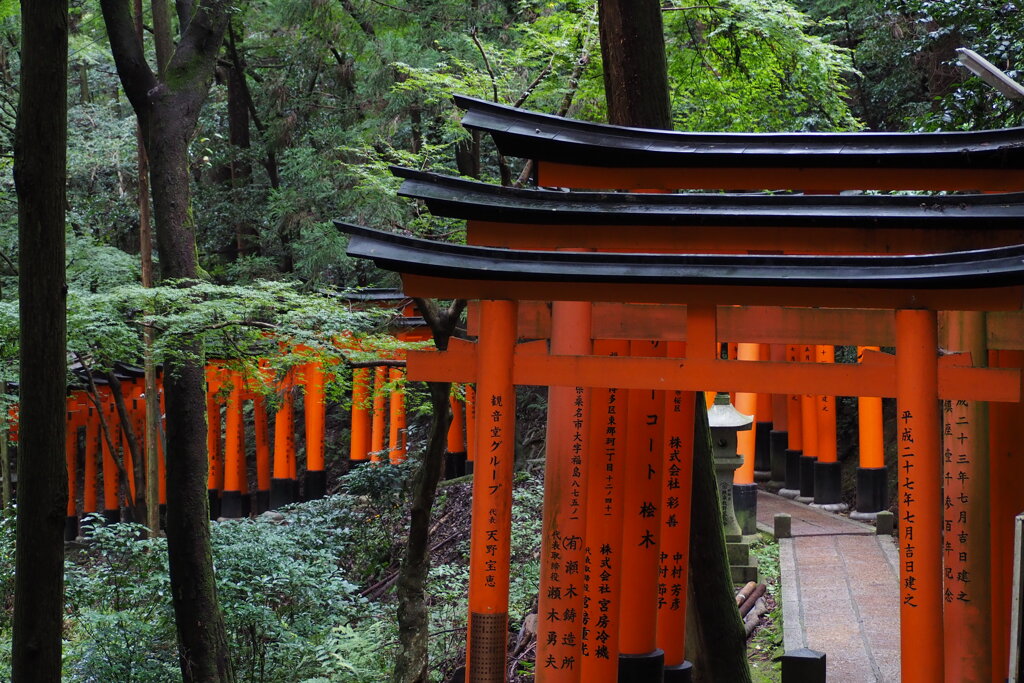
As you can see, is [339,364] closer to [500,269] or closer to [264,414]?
[500,269]

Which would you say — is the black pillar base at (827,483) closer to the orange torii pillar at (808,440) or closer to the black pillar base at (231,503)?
the orange torii pillar at (808,440)

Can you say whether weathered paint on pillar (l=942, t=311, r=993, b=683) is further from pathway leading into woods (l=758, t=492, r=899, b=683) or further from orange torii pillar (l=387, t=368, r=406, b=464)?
orange torii pillar (l=387, t=368, r=406, b=464)

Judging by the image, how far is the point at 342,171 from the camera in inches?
720

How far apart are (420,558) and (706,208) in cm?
→ 494

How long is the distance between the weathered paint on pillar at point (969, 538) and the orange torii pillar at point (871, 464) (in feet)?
31.5

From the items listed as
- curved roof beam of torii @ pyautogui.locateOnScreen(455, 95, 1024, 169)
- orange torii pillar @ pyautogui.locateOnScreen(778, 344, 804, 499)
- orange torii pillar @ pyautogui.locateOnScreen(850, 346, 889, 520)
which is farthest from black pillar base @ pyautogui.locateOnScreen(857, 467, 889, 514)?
curved roof beam of torii @ pyautogui.locateOnScreen(455, 95, 1024, 169)

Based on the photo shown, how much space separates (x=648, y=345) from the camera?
24.6 ft

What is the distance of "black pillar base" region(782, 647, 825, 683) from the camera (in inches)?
281

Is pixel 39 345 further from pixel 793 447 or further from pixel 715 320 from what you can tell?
pixel 793 447

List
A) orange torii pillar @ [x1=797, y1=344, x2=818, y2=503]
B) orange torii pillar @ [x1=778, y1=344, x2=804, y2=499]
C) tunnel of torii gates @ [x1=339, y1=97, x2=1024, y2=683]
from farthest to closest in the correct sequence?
orange torii pillar @ [x1=778, y1=344, x2=804, y2=499], orange torii pillar @ [x1=797, y1=344, x2=818, y2=503], tunnel of torii gates @ [x1=339, y1=97, x2=1024, y2=683]

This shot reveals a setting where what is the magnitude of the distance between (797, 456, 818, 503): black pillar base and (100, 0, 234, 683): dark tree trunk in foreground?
36.2ft

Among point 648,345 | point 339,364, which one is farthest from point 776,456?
point 648,345

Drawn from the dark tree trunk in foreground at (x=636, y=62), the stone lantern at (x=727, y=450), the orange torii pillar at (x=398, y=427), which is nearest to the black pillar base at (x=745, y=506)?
the stone lantern at (x=727, y=450)

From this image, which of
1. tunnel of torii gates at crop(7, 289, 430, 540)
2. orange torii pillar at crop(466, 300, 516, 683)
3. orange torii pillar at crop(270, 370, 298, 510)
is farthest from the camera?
orange torii pillar at crop(270, 370, 298, 510)
